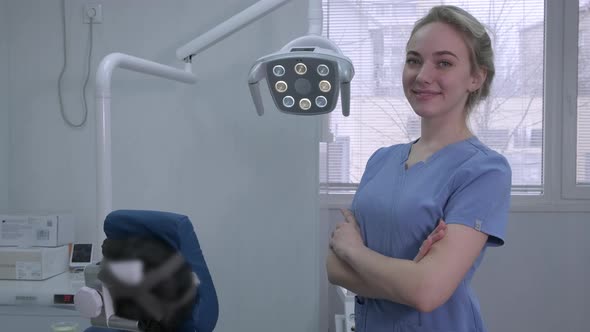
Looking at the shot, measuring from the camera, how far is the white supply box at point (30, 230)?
2.16 metres

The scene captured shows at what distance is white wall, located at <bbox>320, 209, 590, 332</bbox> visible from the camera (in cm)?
255

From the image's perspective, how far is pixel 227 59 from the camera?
233 cm

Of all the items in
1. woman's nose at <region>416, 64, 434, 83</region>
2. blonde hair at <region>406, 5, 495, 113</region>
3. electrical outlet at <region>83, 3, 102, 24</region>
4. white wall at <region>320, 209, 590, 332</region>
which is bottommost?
white wall at <region>320, 209, 590, 332</region>

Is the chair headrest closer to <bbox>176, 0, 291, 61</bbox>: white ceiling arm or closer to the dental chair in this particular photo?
the dental chair

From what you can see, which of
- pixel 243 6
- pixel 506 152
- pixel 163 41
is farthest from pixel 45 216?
pixel 506 152

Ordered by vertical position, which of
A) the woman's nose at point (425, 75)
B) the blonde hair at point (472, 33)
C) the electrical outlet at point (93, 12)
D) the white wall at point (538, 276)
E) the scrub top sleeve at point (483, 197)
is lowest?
the white wall at point (538, 276)

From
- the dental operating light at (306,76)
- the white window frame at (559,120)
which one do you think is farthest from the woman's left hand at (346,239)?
the white window frame at (559,120)

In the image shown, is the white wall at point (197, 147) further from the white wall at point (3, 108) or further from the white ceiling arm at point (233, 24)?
the white ceiling arm at point (233, 24)

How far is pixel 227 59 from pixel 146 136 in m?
0.51

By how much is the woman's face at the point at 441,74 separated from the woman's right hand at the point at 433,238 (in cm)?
25

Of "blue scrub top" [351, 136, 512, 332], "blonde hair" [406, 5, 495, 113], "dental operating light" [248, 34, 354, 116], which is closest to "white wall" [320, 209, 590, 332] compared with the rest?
"dental operating light" [248, 34, 354, 116]

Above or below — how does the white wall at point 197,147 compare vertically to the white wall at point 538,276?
above

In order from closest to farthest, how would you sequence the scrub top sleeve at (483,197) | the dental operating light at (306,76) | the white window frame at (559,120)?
1. the scrub top sleeve at (483,197)
2. the dental operating light at (306,76)
3. the white window frame at (559,120)

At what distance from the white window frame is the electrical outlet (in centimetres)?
134
